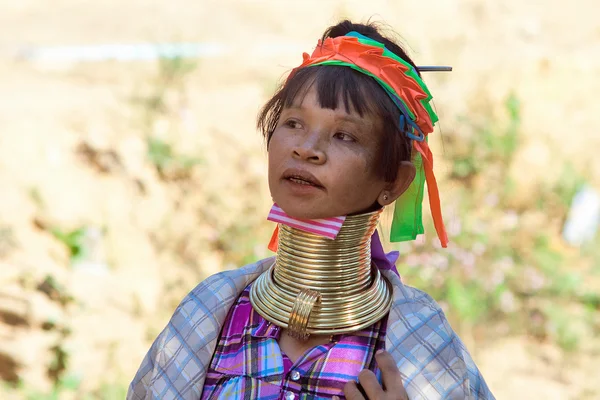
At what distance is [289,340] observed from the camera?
215 cm

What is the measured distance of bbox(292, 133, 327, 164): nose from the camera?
202cm

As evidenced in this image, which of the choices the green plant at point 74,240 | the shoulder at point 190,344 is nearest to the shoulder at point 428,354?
the shoulder at point 190,344

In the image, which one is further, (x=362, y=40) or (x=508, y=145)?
(x=508, y=145)

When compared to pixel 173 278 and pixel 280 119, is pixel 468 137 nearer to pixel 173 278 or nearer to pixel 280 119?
pixel 173 278

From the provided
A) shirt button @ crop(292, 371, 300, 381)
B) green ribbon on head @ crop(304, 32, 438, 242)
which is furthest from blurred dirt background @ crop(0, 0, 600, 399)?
shirt button @ crop(292, 371, 300, 381)

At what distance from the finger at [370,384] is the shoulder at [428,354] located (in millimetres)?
97

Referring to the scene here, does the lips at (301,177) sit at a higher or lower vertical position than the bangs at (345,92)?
lower

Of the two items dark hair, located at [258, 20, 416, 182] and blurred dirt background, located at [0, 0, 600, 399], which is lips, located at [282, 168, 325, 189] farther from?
blurred dirt background, located at [0, 0, 600, 399]

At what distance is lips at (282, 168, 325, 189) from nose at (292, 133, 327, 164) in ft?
0.12

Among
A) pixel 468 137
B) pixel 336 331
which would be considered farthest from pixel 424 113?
pixel 468 137

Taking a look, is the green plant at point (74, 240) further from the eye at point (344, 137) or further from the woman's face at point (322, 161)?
the eye at point (344, 137)

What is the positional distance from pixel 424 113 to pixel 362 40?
0.27 meters

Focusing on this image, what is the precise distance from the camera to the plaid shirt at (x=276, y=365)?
80.2 inches

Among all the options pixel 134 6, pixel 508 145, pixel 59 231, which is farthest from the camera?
pixel 134 6
